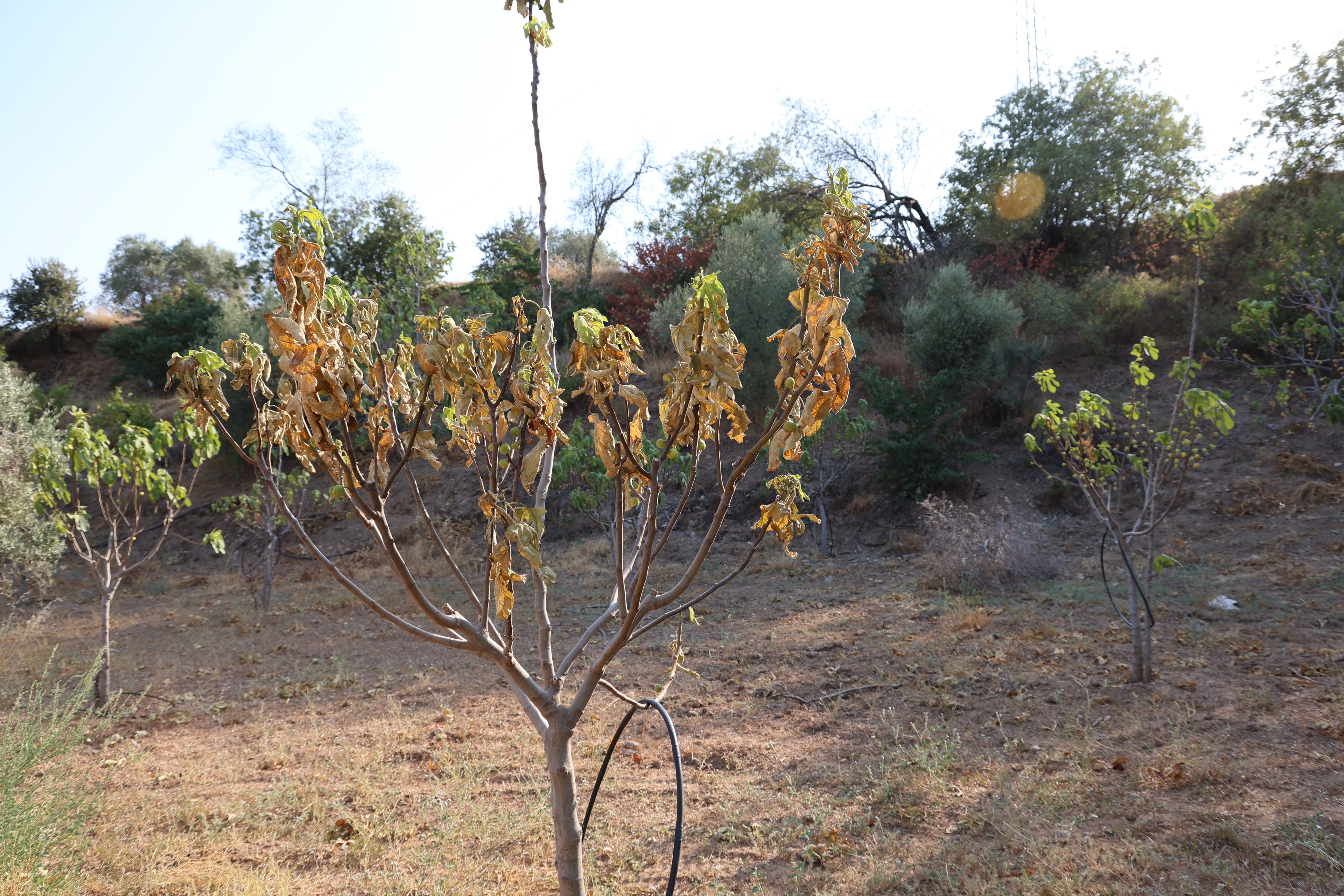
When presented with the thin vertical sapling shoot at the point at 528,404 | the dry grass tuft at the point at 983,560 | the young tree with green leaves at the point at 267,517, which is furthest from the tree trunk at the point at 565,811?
the dry grass tuft at the point at 983,560

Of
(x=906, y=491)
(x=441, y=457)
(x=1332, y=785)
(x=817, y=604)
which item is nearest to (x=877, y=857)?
(x=1332, y=785)

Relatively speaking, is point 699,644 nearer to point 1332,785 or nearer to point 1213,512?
point 1332,785

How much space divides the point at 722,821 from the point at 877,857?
0.69m

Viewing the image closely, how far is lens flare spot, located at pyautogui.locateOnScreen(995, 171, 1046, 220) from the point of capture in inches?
624

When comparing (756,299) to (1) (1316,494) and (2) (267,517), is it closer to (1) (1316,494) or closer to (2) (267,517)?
(1) (1316,494)

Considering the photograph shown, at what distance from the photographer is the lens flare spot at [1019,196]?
15.8m

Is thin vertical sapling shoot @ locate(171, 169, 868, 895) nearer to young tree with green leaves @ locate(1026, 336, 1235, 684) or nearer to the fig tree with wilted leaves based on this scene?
the fig tree with wilted leaves

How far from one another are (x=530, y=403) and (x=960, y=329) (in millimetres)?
11360

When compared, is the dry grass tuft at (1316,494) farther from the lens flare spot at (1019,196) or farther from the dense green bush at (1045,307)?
the lens flare spot at (1019,196)

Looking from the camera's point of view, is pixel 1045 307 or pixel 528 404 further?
pixel 1045 307

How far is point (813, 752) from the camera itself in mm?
3855

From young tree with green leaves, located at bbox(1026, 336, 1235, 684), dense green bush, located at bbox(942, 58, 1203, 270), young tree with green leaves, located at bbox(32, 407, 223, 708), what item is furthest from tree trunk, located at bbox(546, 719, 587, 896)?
dense green bush, located at bbox(942, 58, 1203, 270)

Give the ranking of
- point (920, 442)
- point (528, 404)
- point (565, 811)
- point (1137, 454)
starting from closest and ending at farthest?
point (528, 404) → point (565, 811) → point (1137, 454) → point (920, 442)

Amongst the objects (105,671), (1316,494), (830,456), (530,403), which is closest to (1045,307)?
(1316,494)
